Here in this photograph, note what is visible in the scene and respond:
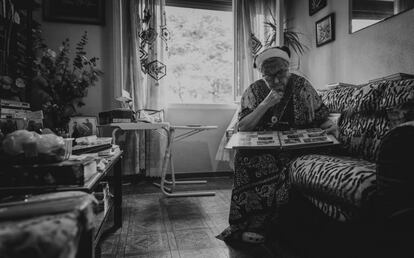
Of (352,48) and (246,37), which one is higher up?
(246,37)

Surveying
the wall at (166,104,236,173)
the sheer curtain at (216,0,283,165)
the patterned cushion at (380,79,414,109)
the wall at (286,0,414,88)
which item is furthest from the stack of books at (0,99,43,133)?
the wall at (286,0,414,88)

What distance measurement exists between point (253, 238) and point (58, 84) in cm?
228

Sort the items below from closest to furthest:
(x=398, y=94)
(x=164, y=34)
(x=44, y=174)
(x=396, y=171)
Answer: (x=44, y=174) → (x=396, y=171) → (x=398, y=94) → (x=164, y=34)

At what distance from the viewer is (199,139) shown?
3.36 metres

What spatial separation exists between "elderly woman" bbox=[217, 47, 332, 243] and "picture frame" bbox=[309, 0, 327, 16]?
4.86 ft

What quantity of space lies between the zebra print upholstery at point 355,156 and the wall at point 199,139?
1.64 m

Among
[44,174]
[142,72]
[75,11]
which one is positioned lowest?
[44,174]

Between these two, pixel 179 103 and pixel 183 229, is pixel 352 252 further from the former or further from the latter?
pixel 179 103

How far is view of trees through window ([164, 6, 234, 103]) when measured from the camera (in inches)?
134

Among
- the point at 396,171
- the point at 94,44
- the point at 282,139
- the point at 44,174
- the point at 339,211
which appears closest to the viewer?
the point at 44,174

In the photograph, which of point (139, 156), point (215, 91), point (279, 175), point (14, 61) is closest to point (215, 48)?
point (215, 91)

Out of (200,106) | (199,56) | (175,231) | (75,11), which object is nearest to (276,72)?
(175,231)

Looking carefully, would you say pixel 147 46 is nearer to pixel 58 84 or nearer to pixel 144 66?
pixel 144 66

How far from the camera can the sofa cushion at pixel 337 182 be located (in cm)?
99
